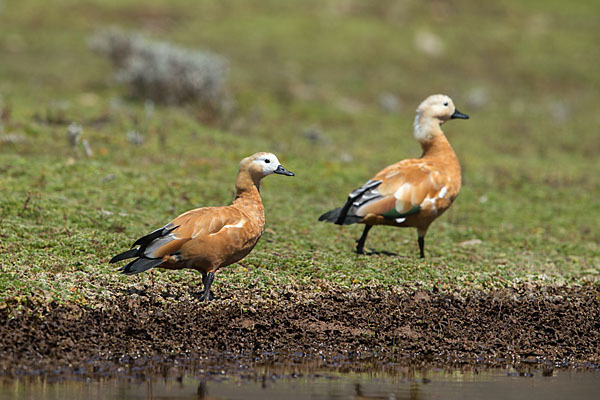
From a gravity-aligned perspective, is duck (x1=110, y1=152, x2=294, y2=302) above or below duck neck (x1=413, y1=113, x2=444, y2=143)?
below

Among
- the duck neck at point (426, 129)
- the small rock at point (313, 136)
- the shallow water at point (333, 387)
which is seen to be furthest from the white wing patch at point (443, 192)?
the small rock at point (313, 136)

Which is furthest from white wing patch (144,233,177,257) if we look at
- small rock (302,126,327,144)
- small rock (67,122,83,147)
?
small rock (302,126,327,144)

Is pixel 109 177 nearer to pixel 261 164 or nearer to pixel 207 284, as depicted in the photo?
pixel 261 164

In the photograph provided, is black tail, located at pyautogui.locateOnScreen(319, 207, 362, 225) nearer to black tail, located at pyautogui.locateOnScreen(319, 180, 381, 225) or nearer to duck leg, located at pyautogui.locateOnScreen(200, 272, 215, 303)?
black tail, located at pyautogui.locateOnScreen(319, 180, 381, 225)

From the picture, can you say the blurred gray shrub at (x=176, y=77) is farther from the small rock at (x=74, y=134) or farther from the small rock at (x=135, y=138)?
the small rock at (x=74, y=134)

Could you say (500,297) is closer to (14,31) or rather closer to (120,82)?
(120,82)

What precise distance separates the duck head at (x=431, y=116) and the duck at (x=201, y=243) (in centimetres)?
361

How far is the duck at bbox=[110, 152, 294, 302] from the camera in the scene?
27.8 feet

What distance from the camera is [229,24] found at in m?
35.0

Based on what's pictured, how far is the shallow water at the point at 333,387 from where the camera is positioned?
669cm

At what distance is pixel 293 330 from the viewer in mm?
8789

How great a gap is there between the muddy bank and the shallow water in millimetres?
443

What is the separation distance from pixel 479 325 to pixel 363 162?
889cm

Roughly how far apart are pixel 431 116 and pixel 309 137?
26.7ft
